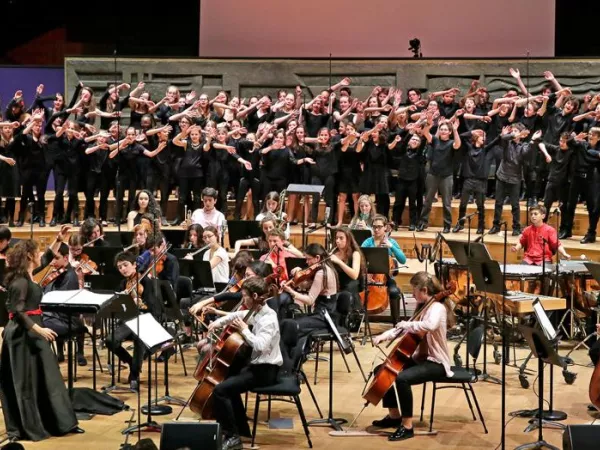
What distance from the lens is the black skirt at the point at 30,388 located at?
6641 millimetres

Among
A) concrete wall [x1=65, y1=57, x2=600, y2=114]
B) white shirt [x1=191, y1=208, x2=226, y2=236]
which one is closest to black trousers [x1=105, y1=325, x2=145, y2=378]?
white shirt [x1=191, y1=208, x2=226, y2=236]

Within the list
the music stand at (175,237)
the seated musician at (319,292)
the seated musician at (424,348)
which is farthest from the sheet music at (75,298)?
the music stand at (175,237)

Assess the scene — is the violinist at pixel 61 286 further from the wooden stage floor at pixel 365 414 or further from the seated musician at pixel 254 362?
the seated musician at pixel 254 362

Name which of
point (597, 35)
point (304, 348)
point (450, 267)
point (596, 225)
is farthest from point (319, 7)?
point (304, 348)

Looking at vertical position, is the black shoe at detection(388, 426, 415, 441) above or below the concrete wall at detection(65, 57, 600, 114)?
below

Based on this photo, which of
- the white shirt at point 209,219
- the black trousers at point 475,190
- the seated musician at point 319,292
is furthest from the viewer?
the black trousers at point 475,190

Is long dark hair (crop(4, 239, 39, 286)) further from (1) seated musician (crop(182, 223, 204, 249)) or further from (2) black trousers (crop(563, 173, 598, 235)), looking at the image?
(2) black trousers (crop(563, 173, 598, 235))

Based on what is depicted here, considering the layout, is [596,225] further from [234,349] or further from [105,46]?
[105,46]

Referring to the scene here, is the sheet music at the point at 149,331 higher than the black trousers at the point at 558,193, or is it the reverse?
the black trousers at the point at 558,193

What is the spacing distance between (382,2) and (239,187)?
524 cm

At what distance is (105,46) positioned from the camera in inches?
717

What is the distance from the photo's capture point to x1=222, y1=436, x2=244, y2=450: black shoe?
6.54 metres

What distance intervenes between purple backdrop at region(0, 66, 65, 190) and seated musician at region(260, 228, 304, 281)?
868cm

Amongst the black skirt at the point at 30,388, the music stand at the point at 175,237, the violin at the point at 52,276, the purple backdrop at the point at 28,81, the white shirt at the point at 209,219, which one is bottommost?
the black skirt at the point at 30,388
